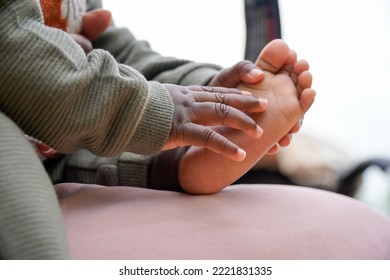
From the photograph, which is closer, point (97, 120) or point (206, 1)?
point (97, 120)

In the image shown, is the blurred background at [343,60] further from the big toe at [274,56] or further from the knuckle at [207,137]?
the knuckle at [207,137]

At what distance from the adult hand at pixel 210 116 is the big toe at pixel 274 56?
0.07m

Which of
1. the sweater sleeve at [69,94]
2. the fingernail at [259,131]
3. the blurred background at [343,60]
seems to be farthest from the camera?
the blurred background at [343,60]

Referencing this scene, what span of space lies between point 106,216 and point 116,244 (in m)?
0.05

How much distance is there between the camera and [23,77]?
0.49 metres

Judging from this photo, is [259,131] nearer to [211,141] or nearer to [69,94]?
[211,141]

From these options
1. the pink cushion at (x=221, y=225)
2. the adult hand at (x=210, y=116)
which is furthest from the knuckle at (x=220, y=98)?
the pink cushion at (x=221, y=225)

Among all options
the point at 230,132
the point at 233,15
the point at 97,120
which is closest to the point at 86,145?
the point at 97,120

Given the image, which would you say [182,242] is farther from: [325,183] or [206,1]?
[206,1]

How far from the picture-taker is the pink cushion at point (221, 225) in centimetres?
50

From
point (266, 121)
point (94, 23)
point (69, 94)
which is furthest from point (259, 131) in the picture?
point (94, 23)

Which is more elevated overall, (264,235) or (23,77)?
(23,77)
